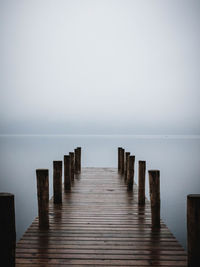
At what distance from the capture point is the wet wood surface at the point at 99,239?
3412 millimetres

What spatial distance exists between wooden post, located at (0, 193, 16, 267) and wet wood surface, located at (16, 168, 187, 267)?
94 centimetres

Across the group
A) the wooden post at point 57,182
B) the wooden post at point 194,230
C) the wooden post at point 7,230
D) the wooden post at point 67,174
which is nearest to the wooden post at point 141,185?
the wooden post at point 57,182

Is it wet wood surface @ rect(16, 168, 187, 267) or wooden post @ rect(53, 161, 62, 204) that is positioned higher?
wooden post @ rect(53, 161, 62, 204)

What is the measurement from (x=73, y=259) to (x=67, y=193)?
4.60 metres

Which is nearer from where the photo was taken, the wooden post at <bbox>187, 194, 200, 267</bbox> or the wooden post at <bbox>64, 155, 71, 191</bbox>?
the wooden post at <bbox>187, 194, 200, 267</bbox>

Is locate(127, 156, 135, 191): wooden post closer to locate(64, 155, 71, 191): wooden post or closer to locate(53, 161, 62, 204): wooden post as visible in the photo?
locate(64, 155, 71, 191): wooden post

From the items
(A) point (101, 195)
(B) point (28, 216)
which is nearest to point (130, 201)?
(A) point (101, 195)

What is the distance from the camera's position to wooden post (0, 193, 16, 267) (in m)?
2.37

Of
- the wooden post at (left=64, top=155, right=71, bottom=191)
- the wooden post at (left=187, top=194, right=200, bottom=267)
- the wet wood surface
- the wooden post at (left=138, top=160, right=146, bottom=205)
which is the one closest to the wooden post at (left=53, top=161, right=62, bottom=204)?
the wet wood surface

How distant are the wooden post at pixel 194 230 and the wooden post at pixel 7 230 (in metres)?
1.94

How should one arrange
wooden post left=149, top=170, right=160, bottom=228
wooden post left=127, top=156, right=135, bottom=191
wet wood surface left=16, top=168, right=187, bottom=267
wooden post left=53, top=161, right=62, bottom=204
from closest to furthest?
1. wet wood surface left=16, top=168, right=187, bottom=267
2. wooden post left=149, top=170, right=160, bottom=228
3. wooden post left=53, top=161, right=62, bottom=204
4. wooden post left=127, top=156, right=135, bottom=191

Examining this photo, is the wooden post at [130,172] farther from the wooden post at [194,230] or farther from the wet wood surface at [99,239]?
the wooden post at [194,230]

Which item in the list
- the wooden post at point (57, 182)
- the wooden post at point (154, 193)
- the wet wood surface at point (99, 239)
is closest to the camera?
the wet wood surface at point (99, 239)

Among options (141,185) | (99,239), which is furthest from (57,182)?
(99,239)
